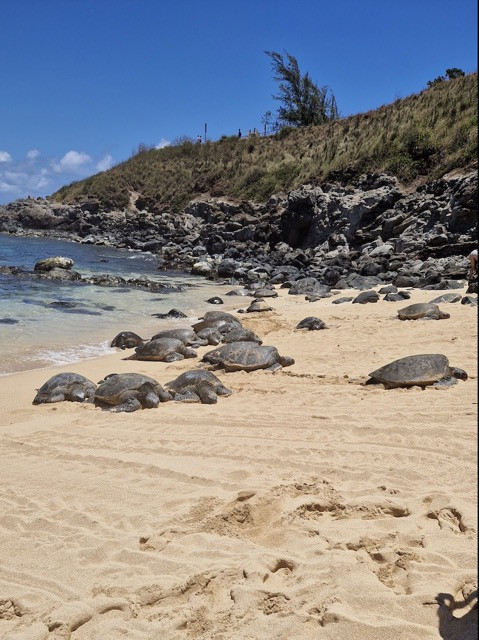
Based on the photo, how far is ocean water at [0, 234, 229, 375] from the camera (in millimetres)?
11497

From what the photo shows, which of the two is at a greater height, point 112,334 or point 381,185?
point 381,185

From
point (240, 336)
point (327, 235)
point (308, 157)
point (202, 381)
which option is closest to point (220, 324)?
point (240, 336)

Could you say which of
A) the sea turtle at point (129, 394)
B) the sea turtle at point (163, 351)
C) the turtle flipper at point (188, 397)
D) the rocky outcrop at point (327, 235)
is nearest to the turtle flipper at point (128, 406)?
the sea turtle at point (129, 394)

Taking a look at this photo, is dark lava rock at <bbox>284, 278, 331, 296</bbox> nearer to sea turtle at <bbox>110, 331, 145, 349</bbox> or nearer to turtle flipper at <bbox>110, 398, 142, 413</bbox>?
sea turtle at <bbox>110, 331, 145, 349</bbox>

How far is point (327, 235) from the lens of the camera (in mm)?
31672

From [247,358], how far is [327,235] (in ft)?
76.4

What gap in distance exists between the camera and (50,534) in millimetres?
4180

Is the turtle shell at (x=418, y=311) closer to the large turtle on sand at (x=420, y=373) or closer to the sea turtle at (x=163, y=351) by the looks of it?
the large turtle on sand at (x=420, y=373)

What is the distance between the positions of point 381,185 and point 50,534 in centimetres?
3030

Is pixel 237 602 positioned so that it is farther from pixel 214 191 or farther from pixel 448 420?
pixel 214 191

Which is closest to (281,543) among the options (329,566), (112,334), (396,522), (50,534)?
(329,566)

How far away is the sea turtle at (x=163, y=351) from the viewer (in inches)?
424

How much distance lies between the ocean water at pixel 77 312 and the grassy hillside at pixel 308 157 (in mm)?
13683

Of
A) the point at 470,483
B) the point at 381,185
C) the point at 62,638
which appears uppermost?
the point at 381,185
